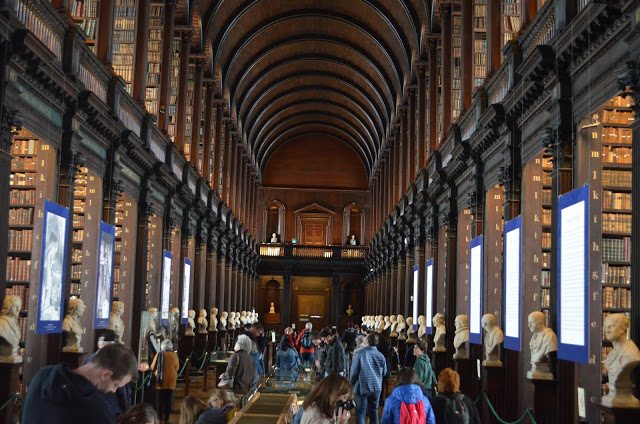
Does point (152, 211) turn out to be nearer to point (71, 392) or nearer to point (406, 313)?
point (406, 313)

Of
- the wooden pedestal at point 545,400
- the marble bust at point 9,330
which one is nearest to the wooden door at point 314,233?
the wooden pedestal at point 545,400

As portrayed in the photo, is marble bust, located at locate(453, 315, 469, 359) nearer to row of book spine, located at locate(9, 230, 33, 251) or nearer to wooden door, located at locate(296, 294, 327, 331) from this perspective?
row of book spine, located at locate(9, 230, 33, 251)

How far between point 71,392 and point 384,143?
2926cm

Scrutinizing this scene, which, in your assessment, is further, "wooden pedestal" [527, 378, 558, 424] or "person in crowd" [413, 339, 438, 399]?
"person in crowd" [413, 339, 438, 399]

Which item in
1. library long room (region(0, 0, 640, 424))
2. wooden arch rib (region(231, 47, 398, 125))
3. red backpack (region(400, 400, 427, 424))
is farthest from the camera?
wooden arch rib (region(231, 47, 398, 125))

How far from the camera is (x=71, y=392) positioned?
351 cm

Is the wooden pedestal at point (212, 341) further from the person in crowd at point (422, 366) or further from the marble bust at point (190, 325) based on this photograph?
the person in crowd at point (422, 366)

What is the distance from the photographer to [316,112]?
131 feet

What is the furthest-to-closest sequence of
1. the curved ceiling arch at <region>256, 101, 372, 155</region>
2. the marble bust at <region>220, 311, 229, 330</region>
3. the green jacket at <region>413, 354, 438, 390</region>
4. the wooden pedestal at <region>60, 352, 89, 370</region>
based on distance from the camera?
1. the curved ceiling arch at <region>256, 101, 372, 155</region>
2. the marble bust at <region>220, 311, 229, 330</region>
3. the wooden pedestal at <region>60, 352, 89, 370</region>
4. the green jacket at <region>413, 354, 438, 390</region>

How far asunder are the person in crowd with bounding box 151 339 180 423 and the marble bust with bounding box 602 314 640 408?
5704 mm

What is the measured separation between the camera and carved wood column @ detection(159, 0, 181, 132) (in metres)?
16.9

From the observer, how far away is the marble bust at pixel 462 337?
475 inches

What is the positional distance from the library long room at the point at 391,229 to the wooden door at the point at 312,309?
15.8m

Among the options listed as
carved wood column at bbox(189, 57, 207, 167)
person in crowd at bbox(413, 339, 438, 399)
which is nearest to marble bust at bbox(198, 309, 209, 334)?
carved wood column at bbox(189, 57, 207, 167)
